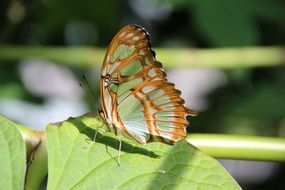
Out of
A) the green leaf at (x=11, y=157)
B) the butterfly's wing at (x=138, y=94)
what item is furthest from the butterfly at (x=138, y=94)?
the green leaf at (x=11, y=157)

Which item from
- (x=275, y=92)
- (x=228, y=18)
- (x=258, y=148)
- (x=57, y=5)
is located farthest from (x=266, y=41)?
(x=258, y=148)

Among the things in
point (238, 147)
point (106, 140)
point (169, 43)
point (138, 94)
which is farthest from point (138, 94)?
point (169, 43)

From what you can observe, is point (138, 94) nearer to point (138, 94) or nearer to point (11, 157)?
point (138, 94)

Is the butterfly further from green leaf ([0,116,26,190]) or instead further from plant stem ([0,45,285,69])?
plant stem ([0,45,285,69])

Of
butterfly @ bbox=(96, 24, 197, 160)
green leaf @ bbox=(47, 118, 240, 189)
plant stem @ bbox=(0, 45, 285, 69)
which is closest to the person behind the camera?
green leaf @ bbox=(47, 118, 240, 189)

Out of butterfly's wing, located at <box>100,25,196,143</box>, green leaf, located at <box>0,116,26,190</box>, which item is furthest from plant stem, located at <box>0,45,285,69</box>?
green leaf, located at <box>0,116,26,190</box>

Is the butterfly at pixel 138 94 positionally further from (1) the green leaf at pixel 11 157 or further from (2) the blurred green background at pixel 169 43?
(2) the blurred green background at pixel 169 43

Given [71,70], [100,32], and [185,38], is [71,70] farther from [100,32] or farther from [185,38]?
[185,38]

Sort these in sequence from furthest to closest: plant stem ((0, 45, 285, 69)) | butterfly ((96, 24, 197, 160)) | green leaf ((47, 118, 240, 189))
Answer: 1. plant stem ((0, 45, 285, 69))
2. butterfly ((96, 24, 197, 160))
3. green leaf ((47, 118, 240, 189))
